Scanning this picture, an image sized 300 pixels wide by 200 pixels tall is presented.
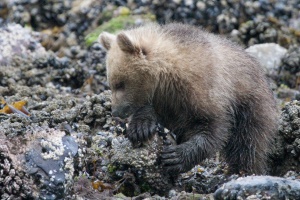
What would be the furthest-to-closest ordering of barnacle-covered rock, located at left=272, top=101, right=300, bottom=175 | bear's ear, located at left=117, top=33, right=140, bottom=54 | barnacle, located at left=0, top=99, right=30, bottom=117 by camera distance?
barnacle, located at left=0, top=99, right=30, bottom=117, barnacle-covered rock, located at left=272, top=101, right=300, bottom=175, bear's ear, located at left=117, top=33, right=140, bottom=54

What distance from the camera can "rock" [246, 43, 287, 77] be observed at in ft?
39.1

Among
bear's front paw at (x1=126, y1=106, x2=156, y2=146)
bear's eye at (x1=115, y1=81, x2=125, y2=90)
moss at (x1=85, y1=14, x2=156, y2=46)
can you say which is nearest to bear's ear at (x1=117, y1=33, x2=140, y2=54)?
bear's eye at (x1=115, y1=81, x2=125, y2=90)

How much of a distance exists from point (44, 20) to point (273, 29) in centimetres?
423

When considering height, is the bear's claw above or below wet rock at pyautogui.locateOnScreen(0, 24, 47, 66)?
above

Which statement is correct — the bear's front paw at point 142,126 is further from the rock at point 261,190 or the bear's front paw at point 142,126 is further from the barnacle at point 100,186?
the rock at point 261,190

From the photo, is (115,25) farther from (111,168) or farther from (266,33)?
(111,168)

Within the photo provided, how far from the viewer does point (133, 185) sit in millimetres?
7402

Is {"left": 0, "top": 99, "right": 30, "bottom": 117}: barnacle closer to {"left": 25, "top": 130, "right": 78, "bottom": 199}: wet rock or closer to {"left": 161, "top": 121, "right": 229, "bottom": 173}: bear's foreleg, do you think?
{"left": 161, "top": 121, "right": 229, "bottom": 173}: bear's foreleg

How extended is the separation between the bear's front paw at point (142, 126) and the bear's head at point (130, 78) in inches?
2.8

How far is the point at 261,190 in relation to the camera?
5.87m

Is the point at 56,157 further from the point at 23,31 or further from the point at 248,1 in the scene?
the point at 248,1

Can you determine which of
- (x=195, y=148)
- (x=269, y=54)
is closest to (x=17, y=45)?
(x=269, y=54)

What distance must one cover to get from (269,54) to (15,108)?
4500mm

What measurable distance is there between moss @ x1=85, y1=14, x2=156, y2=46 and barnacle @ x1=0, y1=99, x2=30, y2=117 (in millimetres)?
3536
